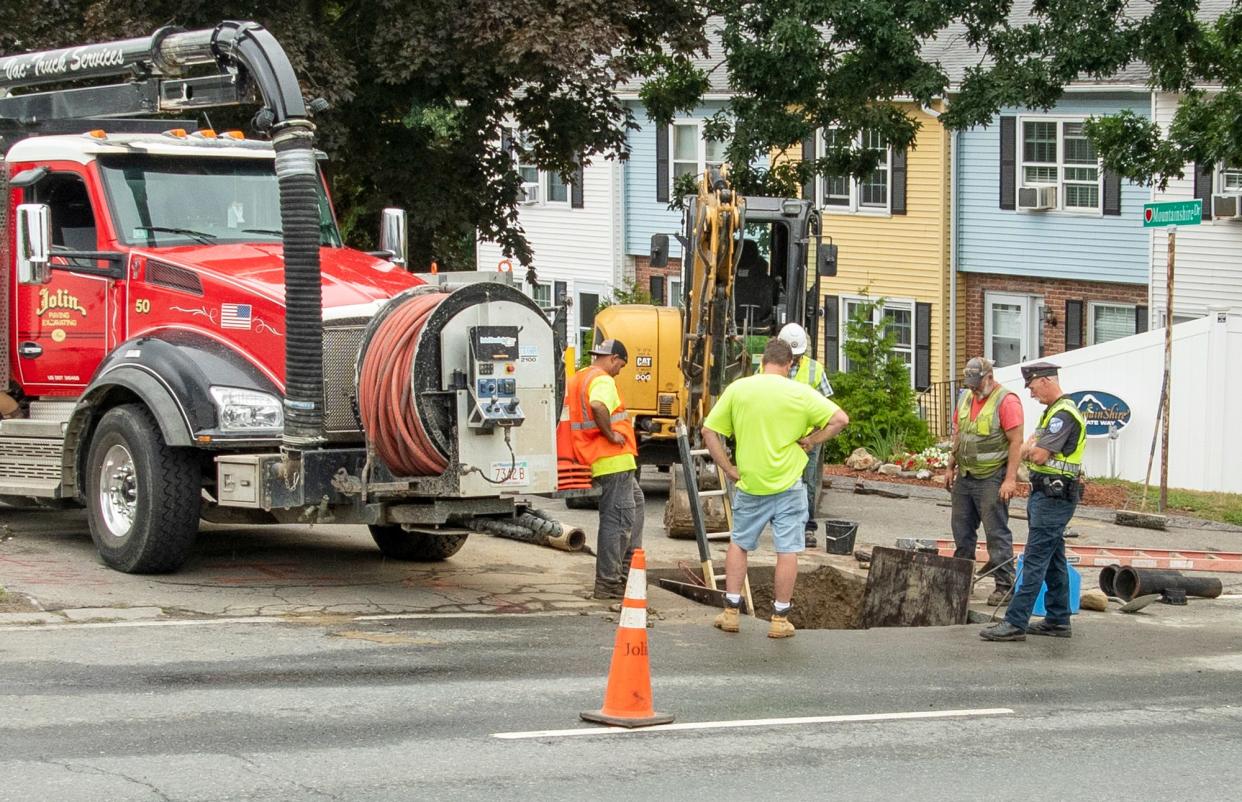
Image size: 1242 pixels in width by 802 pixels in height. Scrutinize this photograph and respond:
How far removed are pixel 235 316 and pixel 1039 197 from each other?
64.9ft

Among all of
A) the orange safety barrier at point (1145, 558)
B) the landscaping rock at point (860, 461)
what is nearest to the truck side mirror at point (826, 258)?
the landscaping rock at point (860, 461)

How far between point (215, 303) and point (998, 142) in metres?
20.3

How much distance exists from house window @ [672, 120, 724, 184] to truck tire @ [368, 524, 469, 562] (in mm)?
21366

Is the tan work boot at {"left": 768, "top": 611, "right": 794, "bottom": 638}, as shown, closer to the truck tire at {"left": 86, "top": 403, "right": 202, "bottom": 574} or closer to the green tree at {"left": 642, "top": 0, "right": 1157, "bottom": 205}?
the truck tire at {"left": 86, "top": 403, "right": 202, "bottom": 574}

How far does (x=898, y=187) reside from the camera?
30.6 meters

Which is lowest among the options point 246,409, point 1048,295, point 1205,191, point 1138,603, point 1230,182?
point 1138,603

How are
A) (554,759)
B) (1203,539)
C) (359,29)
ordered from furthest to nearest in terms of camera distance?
(359,29) → (1203,539) → (554,759)

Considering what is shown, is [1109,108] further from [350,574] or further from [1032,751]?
[1032,751]

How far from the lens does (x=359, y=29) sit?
20062 millimetres

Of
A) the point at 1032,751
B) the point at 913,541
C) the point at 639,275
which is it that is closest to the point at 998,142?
the point at 639,275

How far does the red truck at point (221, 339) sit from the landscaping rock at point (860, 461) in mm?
9695

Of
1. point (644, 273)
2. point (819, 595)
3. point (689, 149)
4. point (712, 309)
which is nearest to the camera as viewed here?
point (819, 595)

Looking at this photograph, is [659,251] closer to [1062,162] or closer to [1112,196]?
[1112,196]

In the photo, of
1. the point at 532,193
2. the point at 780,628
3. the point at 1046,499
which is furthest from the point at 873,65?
the point at 532,193
